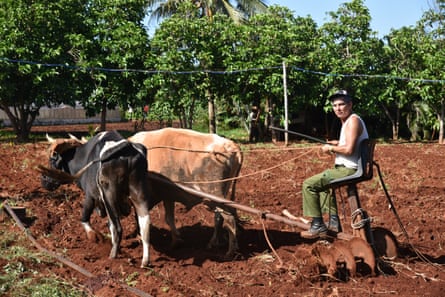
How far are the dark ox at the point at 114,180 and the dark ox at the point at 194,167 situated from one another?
24.3 inches

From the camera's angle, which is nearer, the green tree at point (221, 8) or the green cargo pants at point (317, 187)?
the green cargo pants at point (317, 187)

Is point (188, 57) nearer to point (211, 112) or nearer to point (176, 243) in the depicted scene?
point (211, 112)

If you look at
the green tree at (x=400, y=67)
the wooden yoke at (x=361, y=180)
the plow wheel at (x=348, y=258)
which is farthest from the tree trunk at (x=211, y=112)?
the plow wheel at (x=348, y=258)

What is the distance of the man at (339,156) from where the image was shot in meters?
5.69

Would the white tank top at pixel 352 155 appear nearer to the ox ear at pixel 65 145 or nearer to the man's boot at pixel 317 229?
the man's boot at pixel 317 229

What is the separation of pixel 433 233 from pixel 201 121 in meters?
21.6

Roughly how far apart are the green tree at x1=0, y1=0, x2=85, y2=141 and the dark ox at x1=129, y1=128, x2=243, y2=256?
9.98 meters

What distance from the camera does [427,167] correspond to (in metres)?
12.8

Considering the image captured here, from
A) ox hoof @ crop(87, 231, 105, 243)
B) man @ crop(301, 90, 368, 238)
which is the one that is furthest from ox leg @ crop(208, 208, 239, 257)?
ox hoof @ crop(87, 231, 105, 243)

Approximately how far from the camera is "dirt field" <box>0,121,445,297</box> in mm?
5562

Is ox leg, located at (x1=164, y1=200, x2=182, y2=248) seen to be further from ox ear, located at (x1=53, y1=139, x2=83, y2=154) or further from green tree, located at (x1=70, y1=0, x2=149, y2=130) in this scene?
green tree, located at (x1=70, y1=0, x2=149, y2=130)

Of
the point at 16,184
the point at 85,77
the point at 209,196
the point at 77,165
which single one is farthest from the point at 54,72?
the point at 209,196

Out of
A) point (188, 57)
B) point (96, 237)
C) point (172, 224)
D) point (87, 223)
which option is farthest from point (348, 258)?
point (188, 57)

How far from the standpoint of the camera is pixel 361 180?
5.79m
